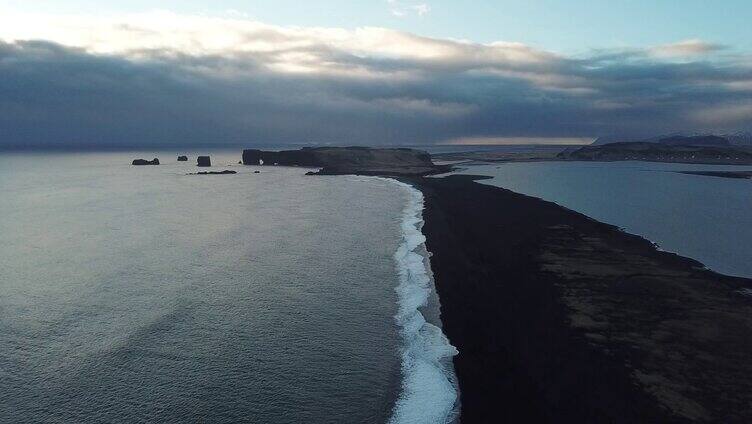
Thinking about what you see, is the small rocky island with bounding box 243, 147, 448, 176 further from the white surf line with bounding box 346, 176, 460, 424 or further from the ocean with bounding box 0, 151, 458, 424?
the white surf line with bounding box 346, 176, 460, 424

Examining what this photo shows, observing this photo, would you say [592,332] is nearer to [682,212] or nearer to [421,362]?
[421,362]

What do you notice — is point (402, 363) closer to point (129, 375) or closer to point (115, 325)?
point (129, 375)

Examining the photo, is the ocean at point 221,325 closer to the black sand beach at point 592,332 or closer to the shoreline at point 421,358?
the shoreline at point 421,358

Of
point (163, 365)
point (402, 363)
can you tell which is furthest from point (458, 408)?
point (163, 365)

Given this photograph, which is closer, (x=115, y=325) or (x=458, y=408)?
(x=458, y=408)

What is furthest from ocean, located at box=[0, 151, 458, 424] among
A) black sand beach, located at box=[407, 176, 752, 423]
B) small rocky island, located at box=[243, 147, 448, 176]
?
small rocky island, located at box=[243, 147, 448, 176]

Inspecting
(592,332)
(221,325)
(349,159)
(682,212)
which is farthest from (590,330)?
(349,159)
